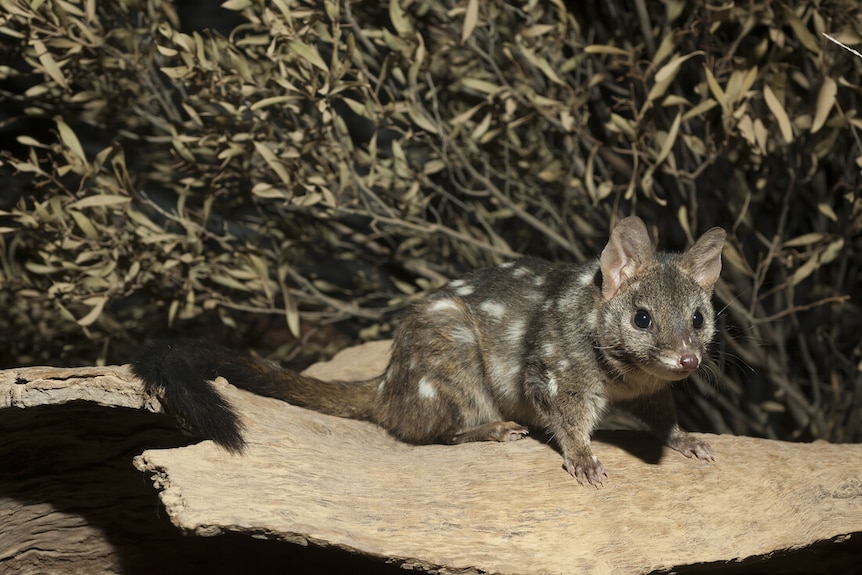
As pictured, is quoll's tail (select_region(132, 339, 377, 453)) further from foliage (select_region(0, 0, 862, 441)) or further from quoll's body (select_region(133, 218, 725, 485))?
foliage (select_region(0, 0, 862, 441))

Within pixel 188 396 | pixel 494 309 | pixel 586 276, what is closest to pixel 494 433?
pixel 494 309

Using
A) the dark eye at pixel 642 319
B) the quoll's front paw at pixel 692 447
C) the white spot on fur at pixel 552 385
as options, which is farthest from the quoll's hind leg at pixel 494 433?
the dark eye at pixel 642 319

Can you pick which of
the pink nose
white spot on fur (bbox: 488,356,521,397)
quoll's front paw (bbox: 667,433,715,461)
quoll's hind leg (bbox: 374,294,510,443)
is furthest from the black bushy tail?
quoll's front paw (bbox: 667,433,715,461)

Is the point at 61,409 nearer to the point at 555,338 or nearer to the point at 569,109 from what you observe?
the point at 555,338

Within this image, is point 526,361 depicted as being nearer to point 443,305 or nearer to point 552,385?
point 552,385

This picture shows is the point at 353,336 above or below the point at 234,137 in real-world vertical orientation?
below

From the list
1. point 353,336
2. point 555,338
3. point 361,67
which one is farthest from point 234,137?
point 353,336
